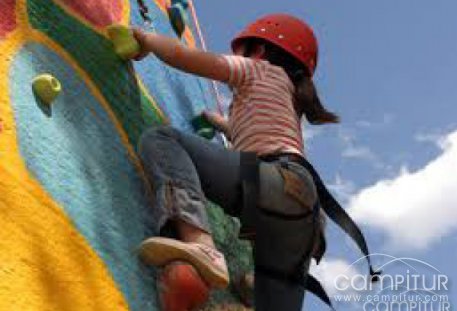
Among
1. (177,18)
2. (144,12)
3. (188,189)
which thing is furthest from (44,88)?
(177,18)

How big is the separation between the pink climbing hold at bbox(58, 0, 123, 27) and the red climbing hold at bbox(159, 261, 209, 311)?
2.78 feet

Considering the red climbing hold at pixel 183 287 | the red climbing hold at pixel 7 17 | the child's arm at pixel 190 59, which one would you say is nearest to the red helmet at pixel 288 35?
the child's arm at pixel 190 59

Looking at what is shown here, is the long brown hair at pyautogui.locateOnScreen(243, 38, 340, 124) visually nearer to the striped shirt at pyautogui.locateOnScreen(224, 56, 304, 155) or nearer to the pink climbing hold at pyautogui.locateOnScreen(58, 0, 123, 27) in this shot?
the striped shirt at pyautogui.locateOnScreen(224, 56, 304, 155)

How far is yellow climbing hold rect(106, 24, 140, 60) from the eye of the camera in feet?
7.30

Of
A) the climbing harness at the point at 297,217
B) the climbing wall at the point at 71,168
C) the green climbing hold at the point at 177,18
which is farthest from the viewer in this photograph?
the green climbing hold at the point at 177,18

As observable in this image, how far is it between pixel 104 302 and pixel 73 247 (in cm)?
13

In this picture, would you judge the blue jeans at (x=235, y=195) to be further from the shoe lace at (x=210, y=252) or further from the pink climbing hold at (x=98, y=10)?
the pink climbing hold at (x=98, y=10)

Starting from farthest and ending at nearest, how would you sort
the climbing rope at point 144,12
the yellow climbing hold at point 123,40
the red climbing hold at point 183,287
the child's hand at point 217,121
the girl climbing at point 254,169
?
the child's hand at point 217,121 → the climbing rope at point 144,12 → the yellow climbing hold at point 123,40 → the girl climbing at point 254,169 → the red climbing hold at point 183,287

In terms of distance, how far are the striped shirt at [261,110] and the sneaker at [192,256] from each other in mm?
510

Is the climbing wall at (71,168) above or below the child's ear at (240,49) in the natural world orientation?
below

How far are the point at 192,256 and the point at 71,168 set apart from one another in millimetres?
329

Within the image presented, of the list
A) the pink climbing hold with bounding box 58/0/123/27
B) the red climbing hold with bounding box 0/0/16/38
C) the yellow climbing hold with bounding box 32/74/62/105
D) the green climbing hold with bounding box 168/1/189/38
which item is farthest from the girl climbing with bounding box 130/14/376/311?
the green climbing hold with bounding box 168/1/189/38

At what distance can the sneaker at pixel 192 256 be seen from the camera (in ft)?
5.41

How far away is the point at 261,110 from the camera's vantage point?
2186 millimetres
